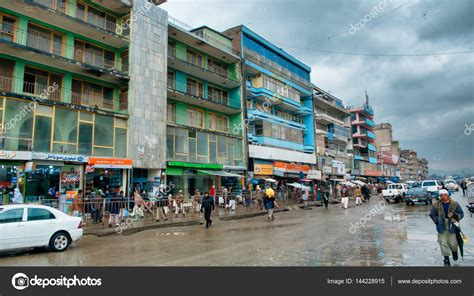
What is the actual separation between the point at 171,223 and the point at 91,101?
40.0 ft

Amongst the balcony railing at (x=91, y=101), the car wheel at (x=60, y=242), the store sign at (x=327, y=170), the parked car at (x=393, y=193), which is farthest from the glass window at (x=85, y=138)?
the store sign at (x=327, y=170)

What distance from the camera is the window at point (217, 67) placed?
34.0m

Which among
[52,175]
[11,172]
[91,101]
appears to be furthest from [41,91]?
[11,172]

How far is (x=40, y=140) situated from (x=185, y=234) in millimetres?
11801

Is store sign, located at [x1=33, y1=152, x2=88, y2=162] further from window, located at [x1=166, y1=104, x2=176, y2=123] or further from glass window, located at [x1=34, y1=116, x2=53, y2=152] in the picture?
window, located at [x1=166, y1=104, x2=176, y2=123]

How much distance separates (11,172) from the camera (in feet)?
59.0

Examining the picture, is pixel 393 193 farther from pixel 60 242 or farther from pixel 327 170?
pixel 60 242

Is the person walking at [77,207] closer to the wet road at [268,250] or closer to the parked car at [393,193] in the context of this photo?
the wet road at [268,250]

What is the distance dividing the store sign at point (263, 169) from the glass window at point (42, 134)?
1988cm

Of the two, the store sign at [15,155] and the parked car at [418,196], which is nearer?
the store sign at [15,155]

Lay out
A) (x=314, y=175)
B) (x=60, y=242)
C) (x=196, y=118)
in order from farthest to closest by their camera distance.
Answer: (x=314, y=175)
(x=196, y=118)
(x=60, y=242)

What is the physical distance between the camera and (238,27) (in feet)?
118

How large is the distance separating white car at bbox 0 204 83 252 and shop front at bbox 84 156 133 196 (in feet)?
33.8
